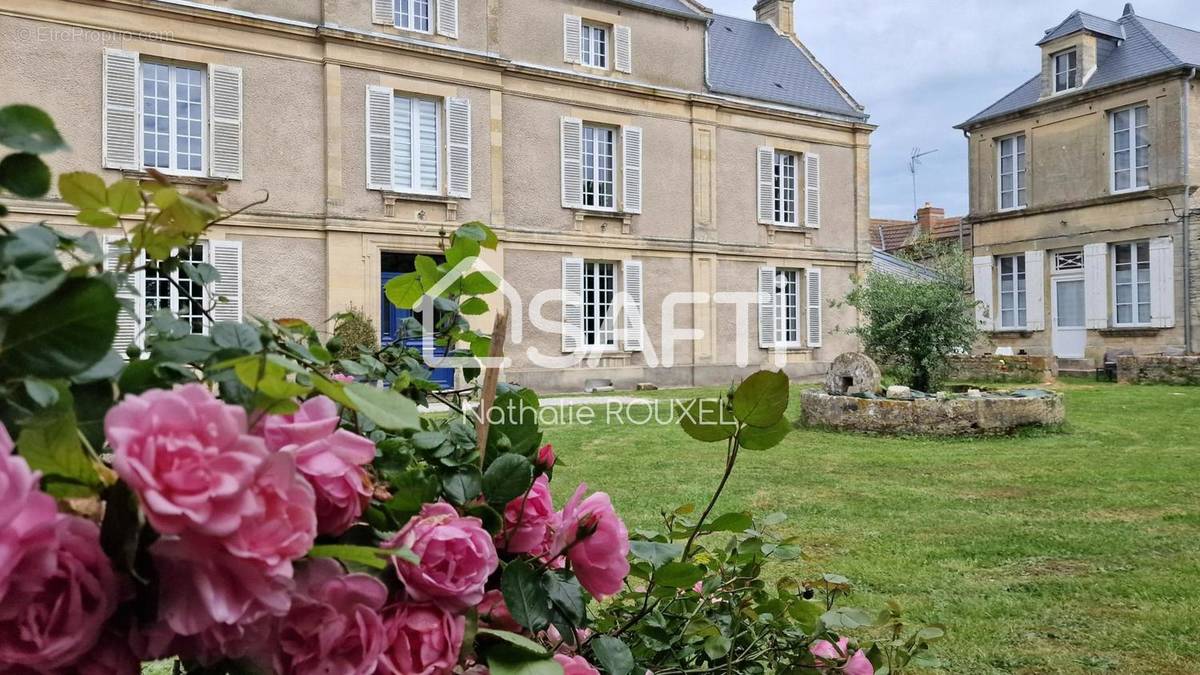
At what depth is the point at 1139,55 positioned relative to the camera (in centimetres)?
1953

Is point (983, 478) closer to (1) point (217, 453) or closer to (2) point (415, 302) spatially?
(2) point (415, 302)

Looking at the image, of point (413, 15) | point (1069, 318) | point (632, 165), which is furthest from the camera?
point (1069, 318)

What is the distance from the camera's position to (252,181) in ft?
43.1

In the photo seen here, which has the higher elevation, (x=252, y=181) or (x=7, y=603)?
(x=252, y=181)

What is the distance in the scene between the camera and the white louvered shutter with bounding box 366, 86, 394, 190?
14.0 m

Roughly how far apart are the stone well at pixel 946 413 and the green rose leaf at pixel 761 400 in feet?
29.7

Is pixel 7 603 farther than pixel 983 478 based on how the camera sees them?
No

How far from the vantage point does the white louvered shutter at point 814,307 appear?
1902cm

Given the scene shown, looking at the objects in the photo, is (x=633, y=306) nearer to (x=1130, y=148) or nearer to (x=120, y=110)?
(x=120, y=110)

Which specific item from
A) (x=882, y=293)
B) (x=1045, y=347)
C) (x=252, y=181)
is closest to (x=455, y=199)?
(x=252, y=181)

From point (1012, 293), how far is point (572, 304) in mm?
13235

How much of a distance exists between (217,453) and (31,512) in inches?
4.2

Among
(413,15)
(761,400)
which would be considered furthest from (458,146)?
(761,400)

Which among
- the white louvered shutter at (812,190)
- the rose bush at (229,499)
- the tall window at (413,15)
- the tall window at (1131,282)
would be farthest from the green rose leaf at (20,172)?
the tall window at (1131,282)
